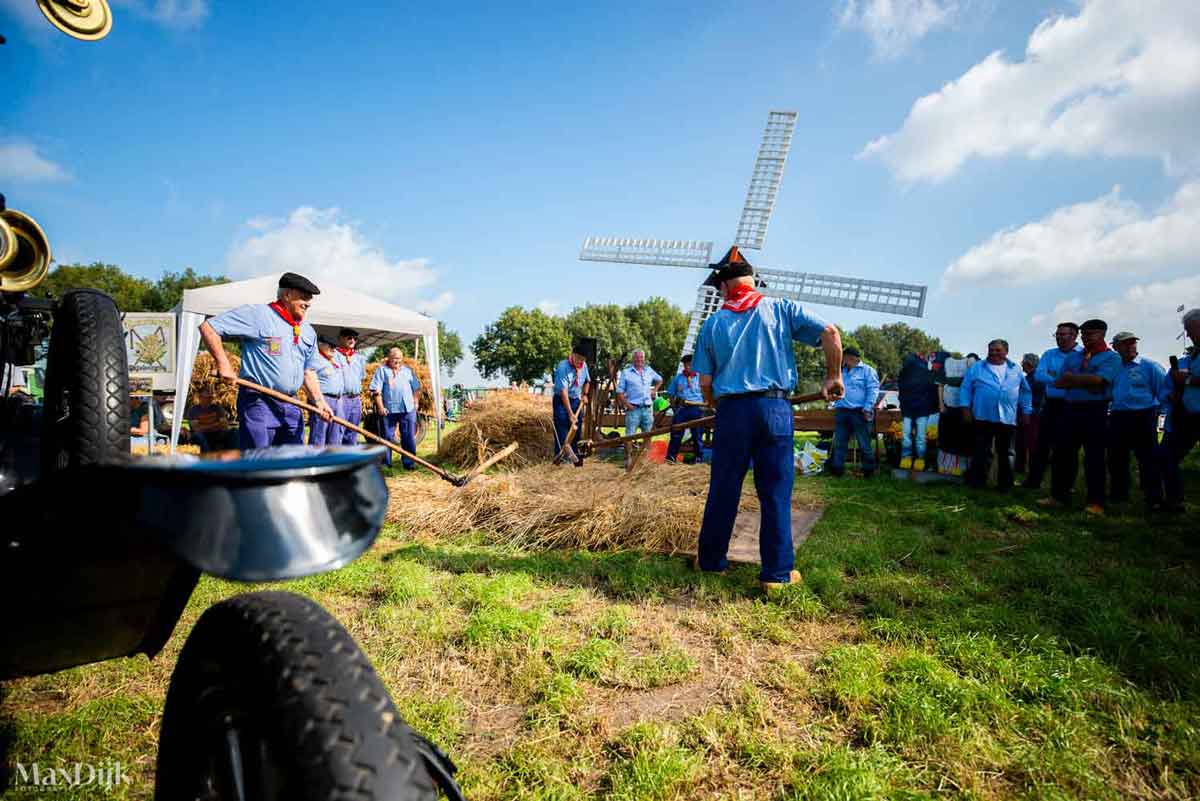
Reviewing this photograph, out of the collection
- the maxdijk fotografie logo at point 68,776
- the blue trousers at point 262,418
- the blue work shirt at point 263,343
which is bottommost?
the maxdijk fotografie logo at point 68,776

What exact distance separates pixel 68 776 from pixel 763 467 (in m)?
3.20

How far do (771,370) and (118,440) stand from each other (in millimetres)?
2994

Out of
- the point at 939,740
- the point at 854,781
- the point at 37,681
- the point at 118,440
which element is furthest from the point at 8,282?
the point at 939,740

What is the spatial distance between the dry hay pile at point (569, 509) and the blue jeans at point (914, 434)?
4.16 m

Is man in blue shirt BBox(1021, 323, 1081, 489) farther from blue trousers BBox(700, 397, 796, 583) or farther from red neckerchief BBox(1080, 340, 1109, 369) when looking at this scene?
blue trousers BBox(700, 397, 796, 583)

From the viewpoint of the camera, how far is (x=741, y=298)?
362 cm

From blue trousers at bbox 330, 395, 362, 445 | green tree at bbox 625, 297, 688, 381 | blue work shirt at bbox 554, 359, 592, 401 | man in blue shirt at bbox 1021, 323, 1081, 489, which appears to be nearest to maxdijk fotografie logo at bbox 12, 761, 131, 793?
blue trousers at bbox 330, 395, 362, 445

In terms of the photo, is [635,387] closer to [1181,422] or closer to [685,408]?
[685,408]

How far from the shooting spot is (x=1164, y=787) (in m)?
1.70

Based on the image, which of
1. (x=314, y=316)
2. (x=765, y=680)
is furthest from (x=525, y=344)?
(x=765, y=680)

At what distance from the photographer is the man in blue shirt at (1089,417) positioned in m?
5.59

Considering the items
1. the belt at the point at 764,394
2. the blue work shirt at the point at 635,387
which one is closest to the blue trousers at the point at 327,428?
the blue work shirt at the point at 635,387

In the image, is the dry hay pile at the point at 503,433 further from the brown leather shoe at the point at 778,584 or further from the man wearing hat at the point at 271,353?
the brown leather shoe at the point at 778,584

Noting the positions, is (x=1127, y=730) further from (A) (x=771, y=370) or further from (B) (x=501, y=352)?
(B) (x=501, y=352)
